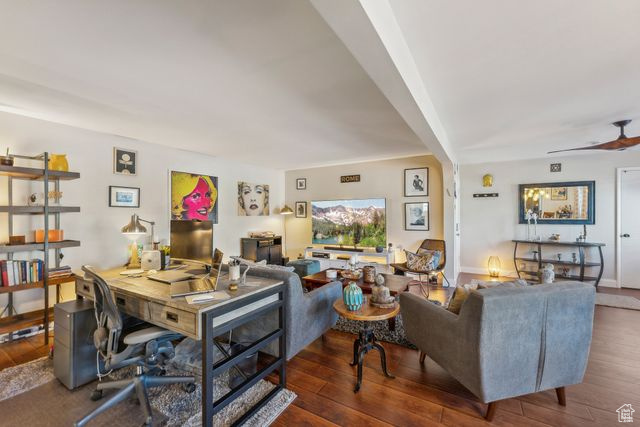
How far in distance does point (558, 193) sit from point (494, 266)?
66.1 inches

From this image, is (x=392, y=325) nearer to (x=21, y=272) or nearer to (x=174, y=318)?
(x=174, y=318)

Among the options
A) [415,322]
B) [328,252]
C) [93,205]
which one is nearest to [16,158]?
[93,205]

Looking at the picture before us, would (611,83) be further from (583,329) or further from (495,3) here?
(583,329)

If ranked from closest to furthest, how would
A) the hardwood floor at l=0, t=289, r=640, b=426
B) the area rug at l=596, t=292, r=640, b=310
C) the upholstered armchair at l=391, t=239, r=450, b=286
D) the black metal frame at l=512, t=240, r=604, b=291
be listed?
the hardwood floor at l=0, t=289, r=640, b=426 < the area rug at l=596, t=292, r=640, b=310 < the black metal frame at l=512, t=240, r=604, b=291 < the upholstered armchair at l=391, t=239, r=450, b=286

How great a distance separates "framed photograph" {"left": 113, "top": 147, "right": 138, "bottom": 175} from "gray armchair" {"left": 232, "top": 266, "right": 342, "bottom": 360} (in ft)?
9.22

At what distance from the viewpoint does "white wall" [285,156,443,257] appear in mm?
5133

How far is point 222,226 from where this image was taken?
5188 mm

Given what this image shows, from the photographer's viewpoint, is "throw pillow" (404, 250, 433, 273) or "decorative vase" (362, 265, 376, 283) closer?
"decorative vase" (362, 265, 376, 283)

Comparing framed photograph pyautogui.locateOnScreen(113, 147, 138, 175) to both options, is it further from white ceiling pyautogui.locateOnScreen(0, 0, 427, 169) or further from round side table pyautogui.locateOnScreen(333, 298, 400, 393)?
round side table pyautogui.locateOnScreen(333, 298, 400, 393)

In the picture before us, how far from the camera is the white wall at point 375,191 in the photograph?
5133 mm

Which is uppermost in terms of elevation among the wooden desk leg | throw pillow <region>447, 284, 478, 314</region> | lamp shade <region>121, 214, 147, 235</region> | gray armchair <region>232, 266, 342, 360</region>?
lamp shade <region>121, 214, 147, 235</region>

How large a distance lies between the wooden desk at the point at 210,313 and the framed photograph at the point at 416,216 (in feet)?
12.8

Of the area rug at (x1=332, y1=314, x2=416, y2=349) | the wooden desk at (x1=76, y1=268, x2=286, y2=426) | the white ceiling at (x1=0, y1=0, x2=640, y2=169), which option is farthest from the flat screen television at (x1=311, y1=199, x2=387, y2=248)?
the wooden desk at (x1=76, y1=268, x2=286, y2=426)

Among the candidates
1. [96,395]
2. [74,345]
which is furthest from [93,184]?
[96,395]
